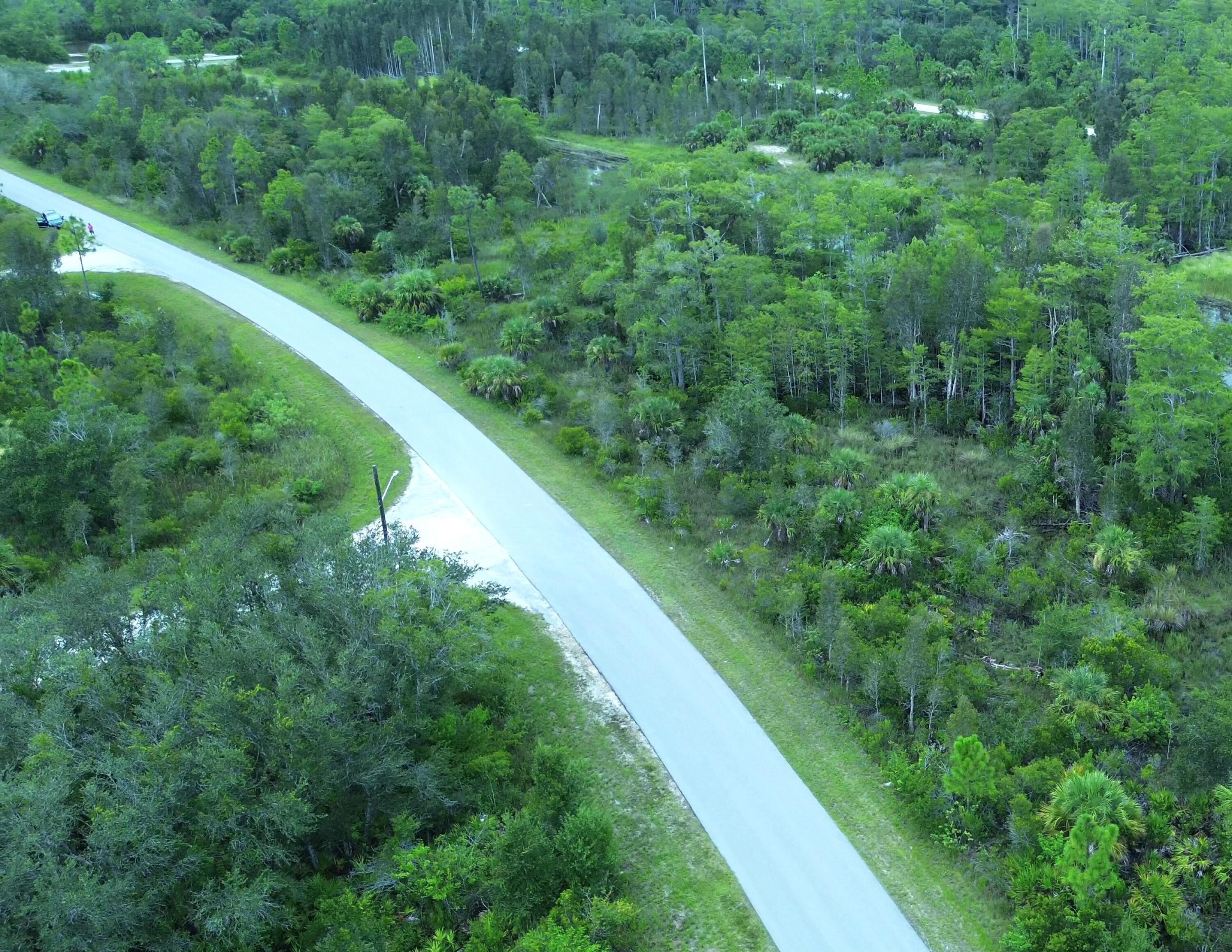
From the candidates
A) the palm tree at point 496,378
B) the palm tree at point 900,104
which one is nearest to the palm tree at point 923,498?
the palm tree at point 496,378

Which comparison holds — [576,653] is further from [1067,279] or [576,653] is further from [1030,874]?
[1067,279]

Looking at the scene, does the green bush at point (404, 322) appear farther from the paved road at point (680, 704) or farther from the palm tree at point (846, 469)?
the palm tree at point (846, 469)

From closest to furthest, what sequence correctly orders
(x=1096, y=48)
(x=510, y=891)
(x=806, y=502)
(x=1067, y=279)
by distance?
(x=510, y=891), (x=806, y=502), (x=1067, y=279), (x=1096, y=48)

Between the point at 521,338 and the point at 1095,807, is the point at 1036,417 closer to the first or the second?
the point at 1095,807

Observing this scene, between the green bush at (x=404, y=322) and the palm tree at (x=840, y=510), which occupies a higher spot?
the green bush at (x=404, y=322)

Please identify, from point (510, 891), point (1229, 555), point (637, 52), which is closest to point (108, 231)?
point (637, 52)

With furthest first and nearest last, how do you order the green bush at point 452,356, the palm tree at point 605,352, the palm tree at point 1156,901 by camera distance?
the green bush at point 452,356, the palm tree at point 605,352, the palm tree at point 1156,901

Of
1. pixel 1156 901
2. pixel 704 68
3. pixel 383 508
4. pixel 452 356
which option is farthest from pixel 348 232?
pixel 1156 901
